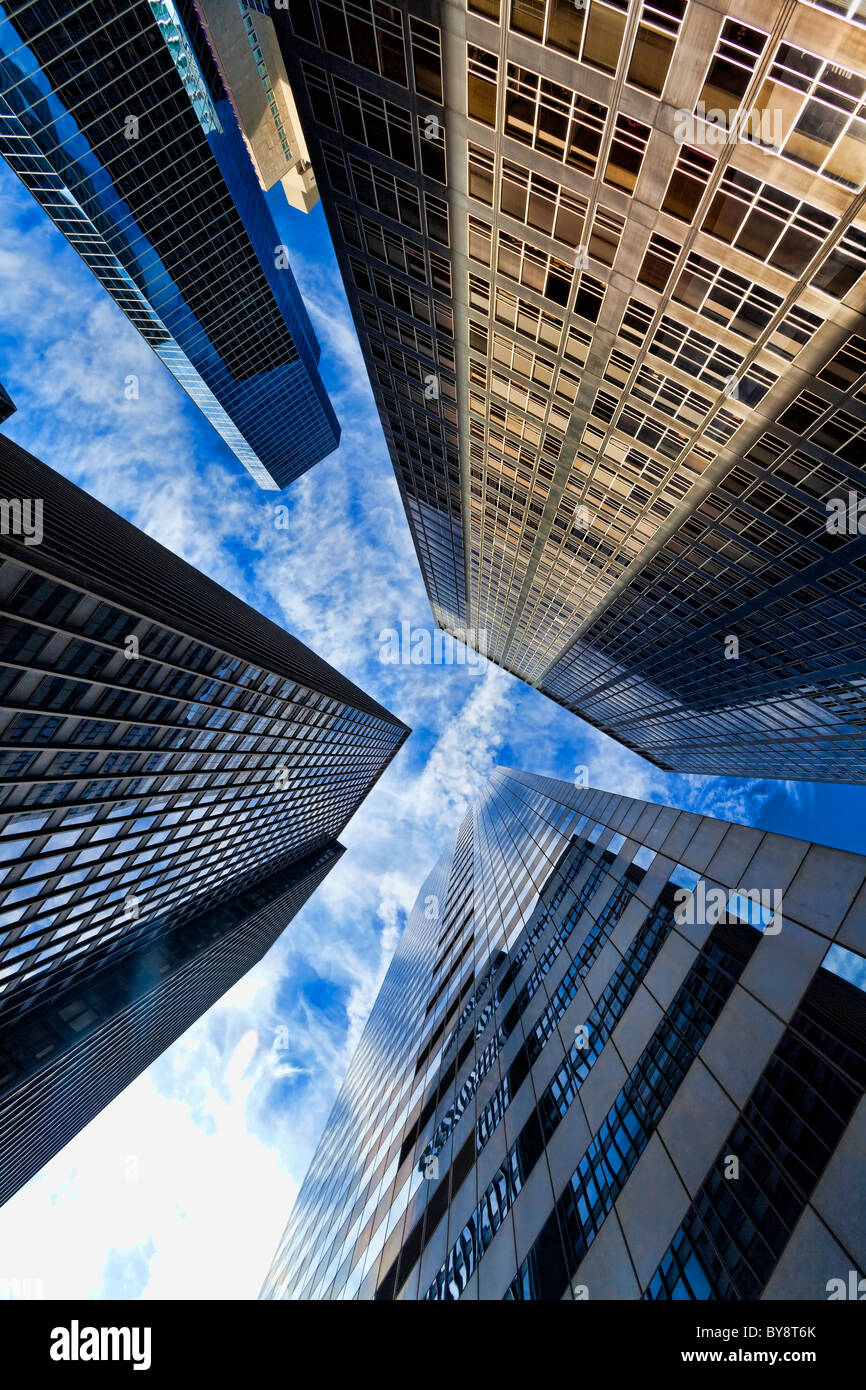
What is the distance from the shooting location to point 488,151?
75.5 ft

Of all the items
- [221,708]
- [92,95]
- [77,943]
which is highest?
[92,95]

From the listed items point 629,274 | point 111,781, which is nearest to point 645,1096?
point 629,274

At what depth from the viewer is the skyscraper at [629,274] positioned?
17.4 meters

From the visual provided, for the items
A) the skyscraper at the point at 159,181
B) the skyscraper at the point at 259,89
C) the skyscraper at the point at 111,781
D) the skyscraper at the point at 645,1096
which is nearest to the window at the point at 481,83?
the skyscraper at the point at 111,781

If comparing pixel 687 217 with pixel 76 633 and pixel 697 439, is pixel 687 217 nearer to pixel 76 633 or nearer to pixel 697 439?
pixel 697 439

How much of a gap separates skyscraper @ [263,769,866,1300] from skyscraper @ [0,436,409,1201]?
88.0 ft

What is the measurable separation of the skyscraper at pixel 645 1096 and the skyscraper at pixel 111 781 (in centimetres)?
2684

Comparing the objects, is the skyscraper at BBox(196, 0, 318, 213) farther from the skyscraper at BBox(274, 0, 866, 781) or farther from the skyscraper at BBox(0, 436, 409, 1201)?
the skyscraper at BBox(0, 436, 409, 1201)

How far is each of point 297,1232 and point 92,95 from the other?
126942mm

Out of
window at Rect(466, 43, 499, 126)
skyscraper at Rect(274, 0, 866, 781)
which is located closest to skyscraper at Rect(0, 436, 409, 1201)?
skyscraper at Rect(274, 0, 866, 781)

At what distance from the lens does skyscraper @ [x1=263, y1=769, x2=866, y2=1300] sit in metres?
9.46

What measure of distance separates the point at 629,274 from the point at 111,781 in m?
40.9

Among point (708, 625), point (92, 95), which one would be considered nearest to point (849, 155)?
Answer: point (708, 625)

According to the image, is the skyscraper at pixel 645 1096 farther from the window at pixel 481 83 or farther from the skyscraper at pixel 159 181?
the skyscraper at pixel 159 181
